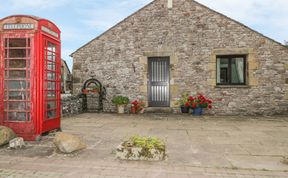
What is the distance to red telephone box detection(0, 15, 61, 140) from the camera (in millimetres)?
4832

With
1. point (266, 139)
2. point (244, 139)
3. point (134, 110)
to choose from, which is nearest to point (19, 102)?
point (244, 139)

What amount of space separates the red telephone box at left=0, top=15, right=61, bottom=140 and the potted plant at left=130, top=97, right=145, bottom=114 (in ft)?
18.3

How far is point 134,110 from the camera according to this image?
10.5 metres

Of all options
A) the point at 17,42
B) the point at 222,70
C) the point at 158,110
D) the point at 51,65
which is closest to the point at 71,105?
the point at 158,110

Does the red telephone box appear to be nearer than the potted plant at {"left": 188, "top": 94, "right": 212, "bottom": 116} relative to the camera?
Yes

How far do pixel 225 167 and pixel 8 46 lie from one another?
15.6ft

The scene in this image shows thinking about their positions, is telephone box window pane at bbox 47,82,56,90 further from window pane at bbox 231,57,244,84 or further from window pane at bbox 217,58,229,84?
window pane at bbox 231,57,244,84

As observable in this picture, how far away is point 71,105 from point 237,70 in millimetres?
7463

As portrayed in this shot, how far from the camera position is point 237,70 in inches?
→ 416

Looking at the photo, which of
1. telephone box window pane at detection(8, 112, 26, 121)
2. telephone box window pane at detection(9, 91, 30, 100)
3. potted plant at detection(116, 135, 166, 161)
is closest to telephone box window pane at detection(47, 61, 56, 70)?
telephone box window pane at detection(9, 91, 30, 100)

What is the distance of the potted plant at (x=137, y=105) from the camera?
10.5 m

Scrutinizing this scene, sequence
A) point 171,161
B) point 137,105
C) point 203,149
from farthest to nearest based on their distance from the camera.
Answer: point 137,105 → point 203,149 → point 171,161

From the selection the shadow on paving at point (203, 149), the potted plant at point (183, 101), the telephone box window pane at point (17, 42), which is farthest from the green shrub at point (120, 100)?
the telephone box window pane at point (17, 42)

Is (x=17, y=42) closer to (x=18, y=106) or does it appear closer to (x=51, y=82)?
(x=51, y=82)
